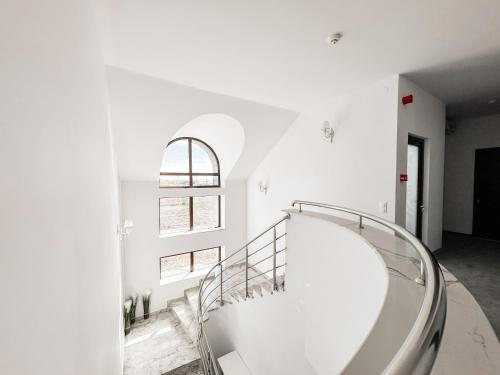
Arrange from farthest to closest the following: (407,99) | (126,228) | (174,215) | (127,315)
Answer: (174,215) → (127,315) → (126,228) → (407,99)

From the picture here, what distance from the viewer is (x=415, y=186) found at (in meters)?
3.26

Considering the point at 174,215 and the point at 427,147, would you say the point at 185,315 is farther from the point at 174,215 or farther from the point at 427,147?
the point at 427,147

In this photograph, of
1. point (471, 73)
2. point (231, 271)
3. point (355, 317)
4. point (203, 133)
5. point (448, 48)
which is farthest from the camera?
point (231, 271)

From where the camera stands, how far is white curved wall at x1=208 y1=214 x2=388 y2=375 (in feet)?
5.18

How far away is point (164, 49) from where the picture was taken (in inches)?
87.0

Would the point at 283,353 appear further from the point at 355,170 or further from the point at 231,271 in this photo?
the point at 231,271

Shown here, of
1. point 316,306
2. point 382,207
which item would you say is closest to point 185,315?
point 316,306

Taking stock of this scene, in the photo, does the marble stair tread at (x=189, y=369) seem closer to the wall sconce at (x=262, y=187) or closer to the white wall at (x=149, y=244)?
the white wall at (x=149, y=244)

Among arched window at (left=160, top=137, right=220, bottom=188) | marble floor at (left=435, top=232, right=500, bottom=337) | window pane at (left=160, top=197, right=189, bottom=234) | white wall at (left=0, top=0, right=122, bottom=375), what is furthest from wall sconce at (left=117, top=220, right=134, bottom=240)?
marble floor at (left=435, top=232, right=500, bottom=337)

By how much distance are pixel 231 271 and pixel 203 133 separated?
12.7ft

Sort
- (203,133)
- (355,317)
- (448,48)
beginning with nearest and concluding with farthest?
(355,317) → (448,48) → (203,133)

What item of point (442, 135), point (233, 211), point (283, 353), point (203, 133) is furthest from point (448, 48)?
point (233, 211)

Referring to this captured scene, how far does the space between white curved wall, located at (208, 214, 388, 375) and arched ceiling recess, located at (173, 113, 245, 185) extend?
2.56 m

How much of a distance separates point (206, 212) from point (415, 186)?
4.75m
